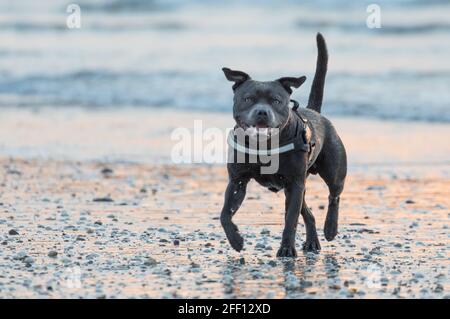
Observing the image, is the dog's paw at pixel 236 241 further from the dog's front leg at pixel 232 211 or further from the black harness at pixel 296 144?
the black harness at pixel 296 144

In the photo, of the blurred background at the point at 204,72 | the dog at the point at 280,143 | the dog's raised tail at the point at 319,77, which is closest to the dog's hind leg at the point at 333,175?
the dog at the point at 280,143

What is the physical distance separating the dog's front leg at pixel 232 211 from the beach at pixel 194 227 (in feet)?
0.45

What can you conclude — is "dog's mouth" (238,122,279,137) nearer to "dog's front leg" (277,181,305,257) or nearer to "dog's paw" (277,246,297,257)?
"dog's front leg" (277,181,305,257)

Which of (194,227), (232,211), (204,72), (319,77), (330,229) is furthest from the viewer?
(204,72)

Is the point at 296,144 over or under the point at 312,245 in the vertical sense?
over

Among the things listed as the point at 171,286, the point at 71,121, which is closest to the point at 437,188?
the point at 171,286

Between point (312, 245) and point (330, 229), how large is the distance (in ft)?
0.80

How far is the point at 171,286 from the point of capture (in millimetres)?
7086

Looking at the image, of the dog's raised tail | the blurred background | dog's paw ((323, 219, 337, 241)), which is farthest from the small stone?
the blurred background

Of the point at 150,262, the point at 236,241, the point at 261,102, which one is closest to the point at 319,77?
the point at 261,102

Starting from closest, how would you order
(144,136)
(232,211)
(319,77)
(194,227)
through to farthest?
1. (232,211)
2. (319,77)
3. (194,227)
4. (144,136)

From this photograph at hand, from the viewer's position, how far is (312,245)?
856cm

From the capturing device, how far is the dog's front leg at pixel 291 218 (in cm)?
805

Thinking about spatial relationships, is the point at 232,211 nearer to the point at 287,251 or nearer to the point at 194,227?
the point at 287,251
